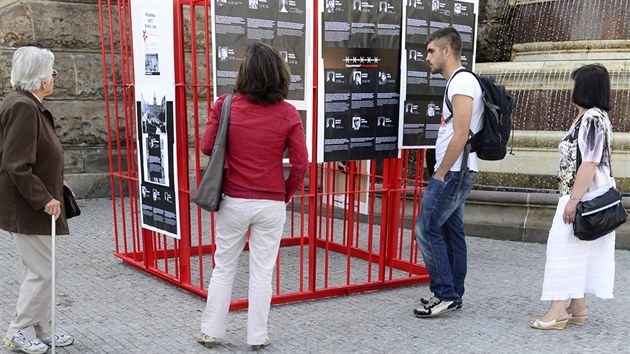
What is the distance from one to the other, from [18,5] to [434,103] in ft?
21.0

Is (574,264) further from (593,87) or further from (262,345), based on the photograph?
(262,345)

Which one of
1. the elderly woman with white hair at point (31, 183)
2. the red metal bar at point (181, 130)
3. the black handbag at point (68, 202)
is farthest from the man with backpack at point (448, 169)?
the elderly woman with white hair at point (31, 183)

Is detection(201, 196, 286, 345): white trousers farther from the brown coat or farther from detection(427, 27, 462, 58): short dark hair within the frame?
detection(427, 27, 462, 58): short dark hair

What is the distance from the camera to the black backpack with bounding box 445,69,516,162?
440cm

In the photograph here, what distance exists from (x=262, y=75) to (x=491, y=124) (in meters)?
1.77

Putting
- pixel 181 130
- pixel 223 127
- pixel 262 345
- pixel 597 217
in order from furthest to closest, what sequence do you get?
pixel 181 130 → pixel 597 217 → pixel 262 345 → pixel 223 127

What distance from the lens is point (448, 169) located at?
442 centimetres

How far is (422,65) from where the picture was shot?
516 cm

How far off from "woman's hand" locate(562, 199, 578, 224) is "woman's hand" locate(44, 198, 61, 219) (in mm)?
3242

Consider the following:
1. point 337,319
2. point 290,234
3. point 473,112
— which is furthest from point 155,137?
Answer: point 290,234

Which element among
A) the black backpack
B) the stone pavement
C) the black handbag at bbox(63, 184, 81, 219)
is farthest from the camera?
the black backpack

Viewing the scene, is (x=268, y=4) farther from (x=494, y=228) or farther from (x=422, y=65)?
(x=494, y=228)

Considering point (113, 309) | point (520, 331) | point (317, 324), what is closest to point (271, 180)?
point (317, 324)

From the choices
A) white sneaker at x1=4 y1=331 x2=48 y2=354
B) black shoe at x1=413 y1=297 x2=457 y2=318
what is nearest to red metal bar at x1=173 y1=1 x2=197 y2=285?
white sneaker at x1=4 y1=331 x2=48 y2=354
